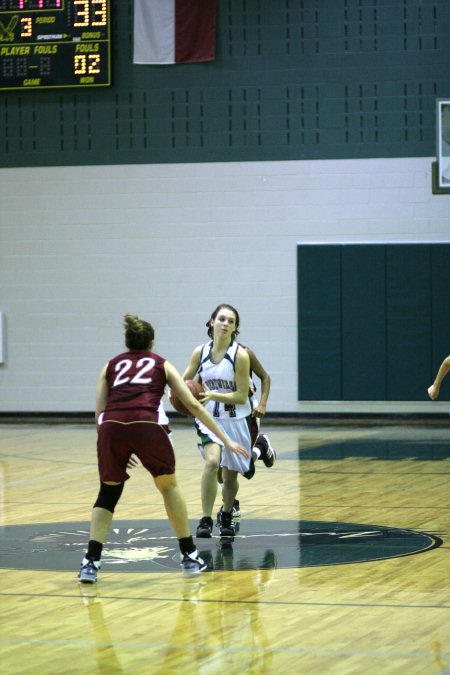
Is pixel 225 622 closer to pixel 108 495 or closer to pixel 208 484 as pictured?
pixel 108 495

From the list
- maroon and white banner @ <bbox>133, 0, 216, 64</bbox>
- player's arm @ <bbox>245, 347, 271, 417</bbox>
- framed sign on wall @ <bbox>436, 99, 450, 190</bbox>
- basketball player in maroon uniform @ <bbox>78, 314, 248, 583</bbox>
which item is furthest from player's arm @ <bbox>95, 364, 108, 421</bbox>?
maroon and white banner @ <bbox>133, 0, 216, 64</bbox>

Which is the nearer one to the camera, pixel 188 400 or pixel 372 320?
pixel 188 400

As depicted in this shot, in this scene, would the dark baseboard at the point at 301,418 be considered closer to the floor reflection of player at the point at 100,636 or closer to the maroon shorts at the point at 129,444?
the maroon shorts at the point at 129,444

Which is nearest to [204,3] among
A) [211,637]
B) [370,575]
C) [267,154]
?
[267,154]

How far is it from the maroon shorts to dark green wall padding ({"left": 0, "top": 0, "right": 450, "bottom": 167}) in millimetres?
12269

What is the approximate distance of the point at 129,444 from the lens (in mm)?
7051

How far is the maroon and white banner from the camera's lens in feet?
62.4

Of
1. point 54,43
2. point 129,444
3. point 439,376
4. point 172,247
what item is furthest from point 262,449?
point 54,43

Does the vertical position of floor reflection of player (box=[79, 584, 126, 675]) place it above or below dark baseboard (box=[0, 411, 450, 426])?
above

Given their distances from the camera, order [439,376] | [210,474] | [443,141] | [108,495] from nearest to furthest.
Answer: [108,495]
[210,474]
[439,376]
[443,141]

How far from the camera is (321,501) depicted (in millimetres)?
10492

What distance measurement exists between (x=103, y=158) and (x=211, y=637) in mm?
14578

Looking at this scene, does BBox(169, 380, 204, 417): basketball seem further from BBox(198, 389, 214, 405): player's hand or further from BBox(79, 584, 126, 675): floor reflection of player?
BBox(79, 584, 126, 675): floor reflection of player

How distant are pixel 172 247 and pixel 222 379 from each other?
10735 millimetres
